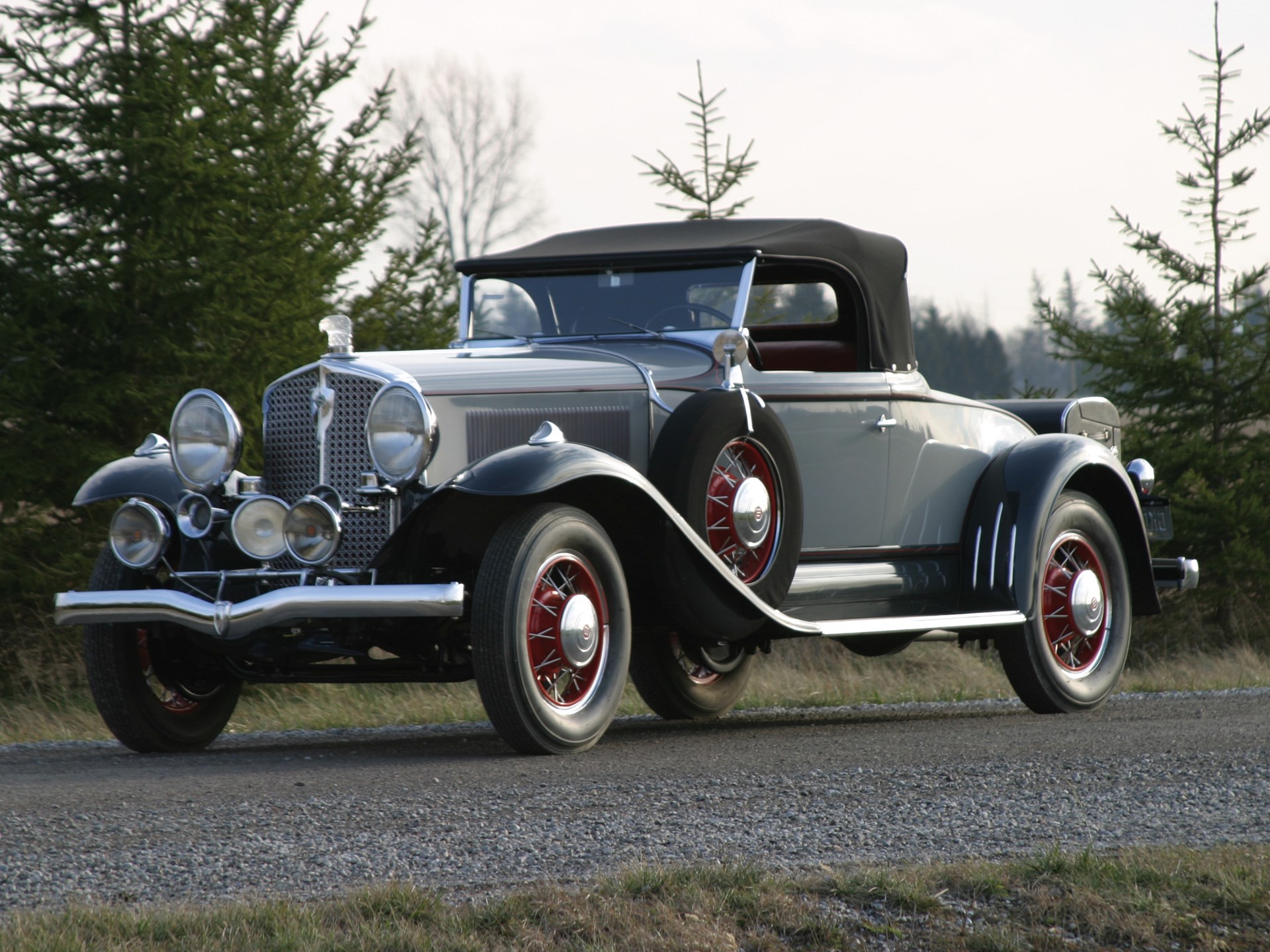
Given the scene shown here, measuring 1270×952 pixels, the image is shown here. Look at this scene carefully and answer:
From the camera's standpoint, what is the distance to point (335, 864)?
133 inches

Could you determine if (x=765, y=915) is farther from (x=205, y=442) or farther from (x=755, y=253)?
(x=755, y=253)

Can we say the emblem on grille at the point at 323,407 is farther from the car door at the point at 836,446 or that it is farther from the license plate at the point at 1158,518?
the license plate at the point at 1158,518

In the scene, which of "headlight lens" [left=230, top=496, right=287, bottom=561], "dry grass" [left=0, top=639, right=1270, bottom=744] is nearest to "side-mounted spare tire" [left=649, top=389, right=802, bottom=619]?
"headlight lens" [left=230, top=496, right=287, bottom=561]

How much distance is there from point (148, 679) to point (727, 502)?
2.32 m

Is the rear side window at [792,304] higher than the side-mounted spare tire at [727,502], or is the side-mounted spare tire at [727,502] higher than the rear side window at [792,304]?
the rear side window at [792,304]

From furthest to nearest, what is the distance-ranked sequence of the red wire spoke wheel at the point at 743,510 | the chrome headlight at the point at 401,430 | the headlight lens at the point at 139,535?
the red wire spoke wheel at the point at 743,510 → the headlight lens at the point at 139,535 → the chrome headlight at the point at 401,430

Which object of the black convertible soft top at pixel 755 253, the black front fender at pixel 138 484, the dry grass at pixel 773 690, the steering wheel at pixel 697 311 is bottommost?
the dry grass at pixel 773 690

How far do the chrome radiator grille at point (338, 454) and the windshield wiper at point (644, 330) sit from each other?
1482 mm

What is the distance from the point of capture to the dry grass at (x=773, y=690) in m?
7.75

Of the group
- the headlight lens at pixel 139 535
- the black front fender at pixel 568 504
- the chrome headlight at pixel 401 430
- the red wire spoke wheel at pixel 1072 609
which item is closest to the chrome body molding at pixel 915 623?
the black front fender at pixel 568 504

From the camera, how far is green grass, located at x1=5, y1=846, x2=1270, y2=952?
281 centimetres

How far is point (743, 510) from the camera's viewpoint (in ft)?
19.4

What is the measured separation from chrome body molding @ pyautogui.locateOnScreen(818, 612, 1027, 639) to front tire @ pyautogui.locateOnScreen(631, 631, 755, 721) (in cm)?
103

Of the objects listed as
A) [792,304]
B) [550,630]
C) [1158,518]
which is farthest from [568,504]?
[792,304]
